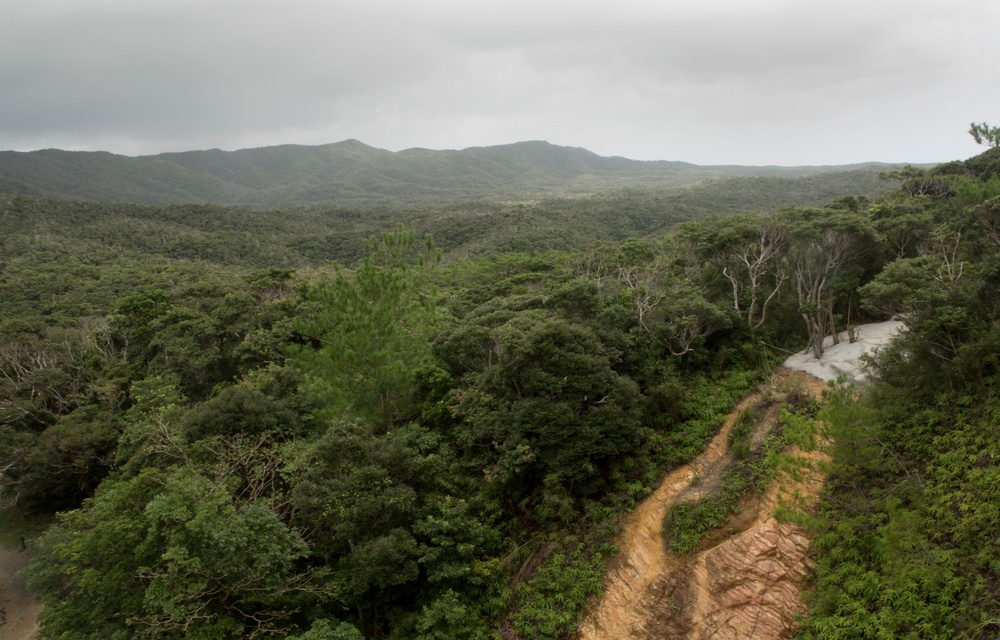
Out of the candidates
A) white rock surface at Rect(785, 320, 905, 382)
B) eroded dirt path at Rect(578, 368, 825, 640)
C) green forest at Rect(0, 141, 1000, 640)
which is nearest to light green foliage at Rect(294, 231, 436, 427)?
green forest at Rect(0, 141, 1000, 640)

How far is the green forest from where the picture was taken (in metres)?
8.07

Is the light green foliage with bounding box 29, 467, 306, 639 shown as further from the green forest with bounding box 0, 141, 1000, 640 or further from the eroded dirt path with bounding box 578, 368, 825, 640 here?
the eroded dirt path with bounding box 578, 368, 825, 640

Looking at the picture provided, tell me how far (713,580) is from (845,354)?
7499 mm

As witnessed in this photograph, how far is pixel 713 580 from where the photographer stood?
9.27m

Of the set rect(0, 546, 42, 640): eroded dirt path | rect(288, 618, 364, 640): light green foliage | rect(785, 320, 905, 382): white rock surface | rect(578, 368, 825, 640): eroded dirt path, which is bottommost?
rect(0, 546, 42, 640): eroded dirt path

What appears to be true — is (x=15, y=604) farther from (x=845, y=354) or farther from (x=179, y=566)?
(x=845, y=354)

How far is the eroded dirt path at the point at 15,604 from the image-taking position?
1528cm

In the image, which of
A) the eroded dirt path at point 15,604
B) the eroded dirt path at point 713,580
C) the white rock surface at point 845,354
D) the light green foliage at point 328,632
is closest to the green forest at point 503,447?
the light green foliage at point 328,632

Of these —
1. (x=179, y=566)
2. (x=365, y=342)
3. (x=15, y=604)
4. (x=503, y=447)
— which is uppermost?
(x=365, y=342)

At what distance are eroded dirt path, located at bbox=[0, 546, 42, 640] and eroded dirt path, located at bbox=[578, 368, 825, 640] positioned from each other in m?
17.5

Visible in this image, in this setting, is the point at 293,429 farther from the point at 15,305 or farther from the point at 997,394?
the point at 15,305

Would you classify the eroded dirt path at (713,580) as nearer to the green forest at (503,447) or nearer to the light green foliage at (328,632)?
the green forest at (503,447)

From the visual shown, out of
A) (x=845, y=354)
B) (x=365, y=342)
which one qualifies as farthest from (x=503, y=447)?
(x=845, y=354)

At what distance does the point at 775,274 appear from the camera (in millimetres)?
16156
